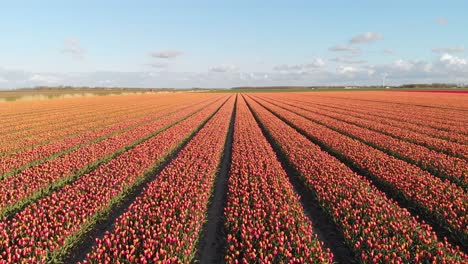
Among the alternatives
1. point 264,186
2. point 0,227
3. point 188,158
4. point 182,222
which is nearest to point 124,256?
point 182,222

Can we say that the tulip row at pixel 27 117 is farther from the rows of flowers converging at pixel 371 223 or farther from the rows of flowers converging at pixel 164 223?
the rows of flowers converging at pixel 371 223

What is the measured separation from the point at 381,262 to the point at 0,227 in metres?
8.97

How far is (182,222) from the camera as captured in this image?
7121 mm

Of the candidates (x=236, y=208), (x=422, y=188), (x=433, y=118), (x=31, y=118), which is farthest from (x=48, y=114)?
(x=433, y=118)

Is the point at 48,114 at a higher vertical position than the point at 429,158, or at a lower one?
higher

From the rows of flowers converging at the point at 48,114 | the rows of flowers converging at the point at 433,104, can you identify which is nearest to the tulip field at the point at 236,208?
the rows of flowers converging at the point at 48,114

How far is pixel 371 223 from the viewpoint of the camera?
22.6ft

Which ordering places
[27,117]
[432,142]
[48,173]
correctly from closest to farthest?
1. [48,173]
2. [432,142]
3. [27,117]

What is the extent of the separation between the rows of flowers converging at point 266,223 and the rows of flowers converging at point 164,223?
0.99 meters

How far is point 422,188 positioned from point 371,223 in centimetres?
415

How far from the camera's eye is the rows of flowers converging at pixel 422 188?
24.9 ft

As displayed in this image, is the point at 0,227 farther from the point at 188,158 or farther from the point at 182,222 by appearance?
the point at 188,158

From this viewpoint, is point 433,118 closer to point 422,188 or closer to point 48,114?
point 422,188

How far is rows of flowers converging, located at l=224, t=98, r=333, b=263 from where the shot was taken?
586cm
